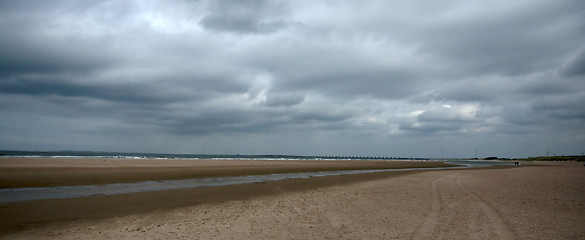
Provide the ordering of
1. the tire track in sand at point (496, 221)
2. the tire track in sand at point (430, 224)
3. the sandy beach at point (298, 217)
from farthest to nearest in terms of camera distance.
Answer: the sandy beach at point (298, 217) < the tire track in sand at point (496, 221) < the tire track in sand at point (430, 224)

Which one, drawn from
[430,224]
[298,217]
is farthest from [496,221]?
[298,217]

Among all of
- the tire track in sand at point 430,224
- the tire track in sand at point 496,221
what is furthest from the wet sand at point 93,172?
the tire track in sand at point 496,221

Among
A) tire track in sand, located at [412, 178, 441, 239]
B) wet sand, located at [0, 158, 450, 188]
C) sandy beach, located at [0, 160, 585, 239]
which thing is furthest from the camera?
wet sand, located at [0, 158, 450, 188]

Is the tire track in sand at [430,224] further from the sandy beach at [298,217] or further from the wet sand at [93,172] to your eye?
the wet sand at [93,172]

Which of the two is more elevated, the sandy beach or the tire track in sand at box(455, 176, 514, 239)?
the tire track in sand at box(455, 176, 514, 239)

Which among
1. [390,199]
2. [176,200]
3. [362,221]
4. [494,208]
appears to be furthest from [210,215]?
[494,208]

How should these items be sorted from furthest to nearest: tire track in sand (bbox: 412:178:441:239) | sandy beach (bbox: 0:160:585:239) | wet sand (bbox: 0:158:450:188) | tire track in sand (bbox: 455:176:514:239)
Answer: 1. wet sand (bbox: 0:158:450:188)
2. sandy beach (bbox: 0:160:585:239)
3. tire track in sand (bbox: 455:176:514:239)
4. tire track in sand (bbox: 412:178:441:239)

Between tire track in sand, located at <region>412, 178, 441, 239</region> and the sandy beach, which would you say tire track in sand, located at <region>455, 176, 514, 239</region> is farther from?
tire track in sand, located at <region>412, 178, 441, 239</region>

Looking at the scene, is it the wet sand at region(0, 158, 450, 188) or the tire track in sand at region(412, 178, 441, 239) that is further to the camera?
the wet sand at region(0, 158, 450, 188)

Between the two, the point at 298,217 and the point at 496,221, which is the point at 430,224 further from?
the point at 298,217

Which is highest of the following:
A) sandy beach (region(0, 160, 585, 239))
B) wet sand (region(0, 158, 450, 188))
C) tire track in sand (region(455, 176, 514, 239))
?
tire track in sand (region(455, 176, 514, 239))

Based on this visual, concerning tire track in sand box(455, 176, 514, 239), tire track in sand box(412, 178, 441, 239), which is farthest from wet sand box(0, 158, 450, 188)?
tire track in sand box(455, 176, 514, 239)

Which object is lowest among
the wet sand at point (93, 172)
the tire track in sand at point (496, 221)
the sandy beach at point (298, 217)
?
the wet sand at point (93, 172)

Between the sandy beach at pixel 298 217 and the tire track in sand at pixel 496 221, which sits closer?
the tire track in sand at pixel 496 221
